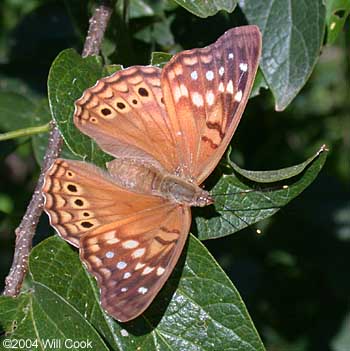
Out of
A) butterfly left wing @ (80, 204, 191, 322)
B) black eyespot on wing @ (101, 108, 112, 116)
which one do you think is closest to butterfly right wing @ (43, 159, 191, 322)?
butterfly left wing @ (80, 204, 191, 322)

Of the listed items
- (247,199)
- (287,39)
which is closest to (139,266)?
(247,199)

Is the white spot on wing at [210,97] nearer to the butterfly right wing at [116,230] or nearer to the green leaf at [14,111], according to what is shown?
the butterfly right wing at [116,230]

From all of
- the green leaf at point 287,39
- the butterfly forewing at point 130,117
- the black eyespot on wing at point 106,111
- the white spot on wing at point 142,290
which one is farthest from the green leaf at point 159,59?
the white spot on wing at point 142,290

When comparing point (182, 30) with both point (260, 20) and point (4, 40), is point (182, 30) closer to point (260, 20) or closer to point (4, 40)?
point (260, 20)

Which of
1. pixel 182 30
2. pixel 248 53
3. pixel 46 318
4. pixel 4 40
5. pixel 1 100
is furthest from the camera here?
pixel 4 40

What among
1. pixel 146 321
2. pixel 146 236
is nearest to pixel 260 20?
pixel 146 236
